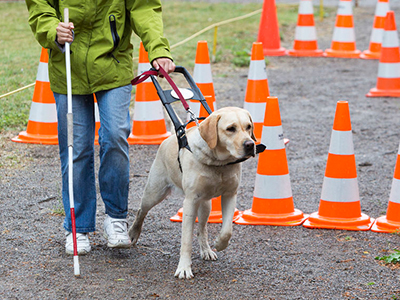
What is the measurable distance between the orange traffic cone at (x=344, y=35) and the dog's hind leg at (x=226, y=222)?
8.33m

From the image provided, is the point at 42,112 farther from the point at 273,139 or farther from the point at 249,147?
the point at 249,147

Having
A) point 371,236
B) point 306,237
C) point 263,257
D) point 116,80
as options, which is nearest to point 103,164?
point 116,80

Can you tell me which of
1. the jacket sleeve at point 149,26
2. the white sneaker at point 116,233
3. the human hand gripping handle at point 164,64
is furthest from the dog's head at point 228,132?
the white sneaker at point 116,233

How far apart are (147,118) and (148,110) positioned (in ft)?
0.31

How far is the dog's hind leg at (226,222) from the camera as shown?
4101 millimetres

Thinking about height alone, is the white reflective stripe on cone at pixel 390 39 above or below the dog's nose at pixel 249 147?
below

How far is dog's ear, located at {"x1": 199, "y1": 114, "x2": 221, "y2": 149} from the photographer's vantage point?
12.8 ft

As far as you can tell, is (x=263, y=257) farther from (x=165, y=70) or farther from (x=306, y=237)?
(x=165, y=70)

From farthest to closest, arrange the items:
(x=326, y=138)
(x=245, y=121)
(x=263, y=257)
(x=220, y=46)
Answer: (x=220, y=46)
(x=326, y=138)
(x=263, y=257)
(x=245, y=121)

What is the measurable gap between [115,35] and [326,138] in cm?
403

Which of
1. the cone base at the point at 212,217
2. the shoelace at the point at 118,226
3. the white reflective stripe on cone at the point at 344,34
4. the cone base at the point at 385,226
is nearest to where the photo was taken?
the shoelace at the point at 118,226

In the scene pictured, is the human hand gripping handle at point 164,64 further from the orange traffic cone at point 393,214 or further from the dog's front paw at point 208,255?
the orange traffic cone at point 393,214

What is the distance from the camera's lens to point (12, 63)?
995 cm

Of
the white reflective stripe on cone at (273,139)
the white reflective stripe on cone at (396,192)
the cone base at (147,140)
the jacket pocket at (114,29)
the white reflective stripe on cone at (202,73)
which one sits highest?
the jacket pocket at (114,29)
